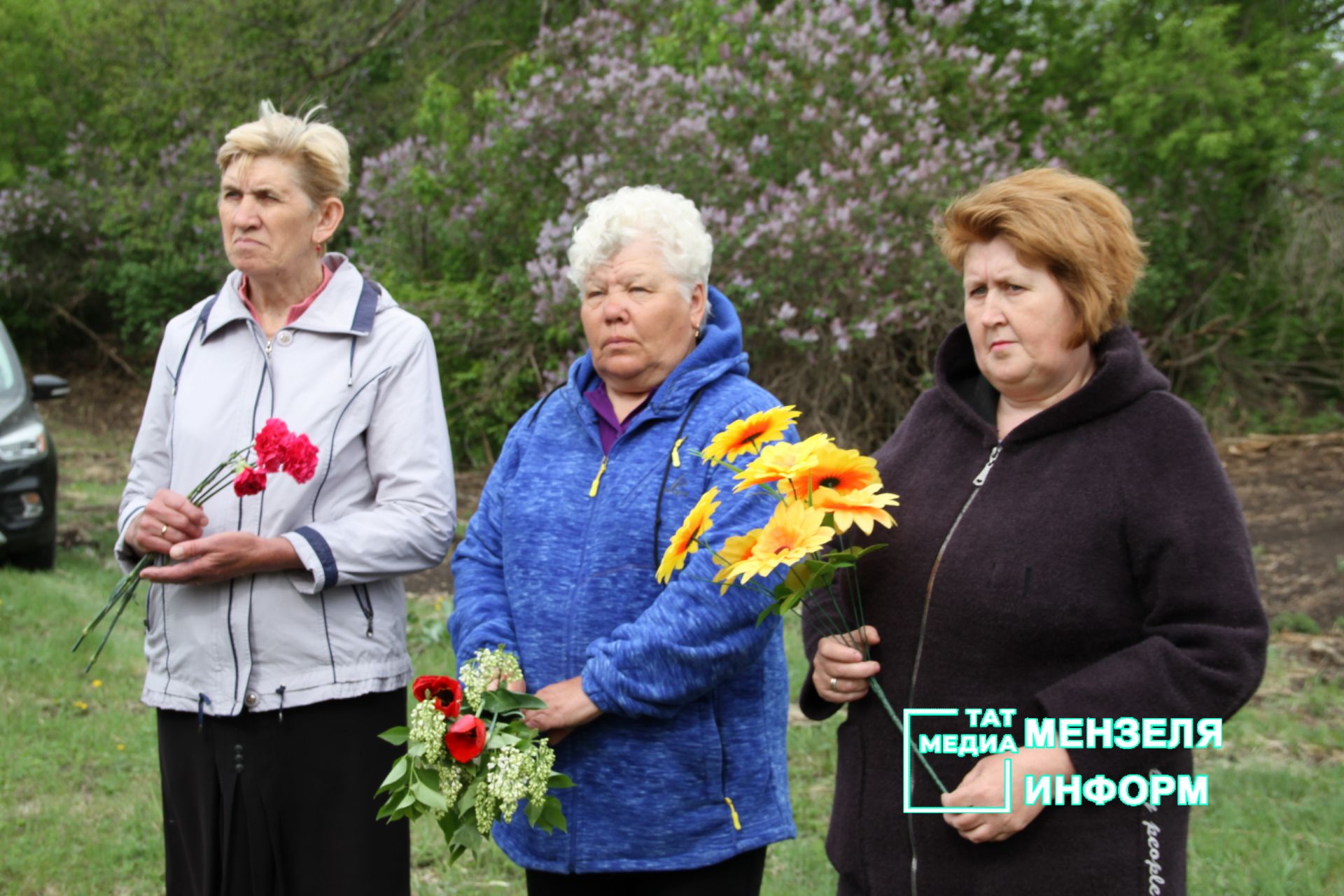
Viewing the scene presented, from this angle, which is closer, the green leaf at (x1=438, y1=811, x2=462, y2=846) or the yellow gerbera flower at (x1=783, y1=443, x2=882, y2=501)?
the yellow gerbera flower at (x1=783, y1=443, x2=882, y2=501)

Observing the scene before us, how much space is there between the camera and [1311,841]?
4.06 metres

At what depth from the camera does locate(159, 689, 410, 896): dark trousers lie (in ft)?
9.28

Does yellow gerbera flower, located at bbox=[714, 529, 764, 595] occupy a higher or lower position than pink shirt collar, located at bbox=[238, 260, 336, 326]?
lower

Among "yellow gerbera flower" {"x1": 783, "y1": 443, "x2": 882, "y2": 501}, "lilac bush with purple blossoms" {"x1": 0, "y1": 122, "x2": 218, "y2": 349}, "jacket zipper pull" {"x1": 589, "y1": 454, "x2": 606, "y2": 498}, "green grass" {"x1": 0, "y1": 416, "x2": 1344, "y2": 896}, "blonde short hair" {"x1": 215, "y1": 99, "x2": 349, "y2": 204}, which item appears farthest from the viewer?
"lilac bush with purple blossoms" {"x1": 0, "y1": 122, "x2": 218, "y2": 349}

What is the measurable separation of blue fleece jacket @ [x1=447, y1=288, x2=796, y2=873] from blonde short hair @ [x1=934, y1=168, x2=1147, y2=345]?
26.2 inches

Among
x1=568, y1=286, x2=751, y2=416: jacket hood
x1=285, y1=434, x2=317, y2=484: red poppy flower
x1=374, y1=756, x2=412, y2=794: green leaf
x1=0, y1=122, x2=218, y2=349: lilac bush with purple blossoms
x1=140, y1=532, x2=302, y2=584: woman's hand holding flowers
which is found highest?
x1=0, y1=122, x2=218, y2=349: lilac bush with purple blossoms

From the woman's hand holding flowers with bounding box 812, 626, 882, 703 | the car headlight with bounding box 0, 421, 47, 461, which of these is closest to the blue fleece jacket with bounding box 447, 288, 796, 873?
the woman's hand holding flowers with bounding box 812, 626, 882, 703

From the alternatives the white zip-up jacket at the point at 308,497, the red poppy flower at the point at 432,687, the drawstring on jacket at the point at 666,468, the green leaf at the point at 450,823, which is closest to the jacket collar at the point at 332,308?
the white zip-up jacket at the point at 308,497

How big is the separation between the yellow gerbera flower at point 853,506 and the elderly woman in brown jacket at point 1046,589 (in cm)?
25

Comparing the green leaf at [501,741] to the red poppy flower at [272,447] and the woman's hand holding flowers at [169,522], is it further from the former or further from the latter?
the woman's hand holding flowers at [169,522]

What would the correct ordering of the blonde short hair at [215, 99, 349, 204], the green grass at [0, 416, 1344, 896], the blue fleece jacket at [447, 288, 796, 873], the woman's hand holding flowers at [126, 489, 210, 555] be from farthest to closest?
the green grass at [0, 416, 1344, 896]
the blonde short hair at [215, 99, 349, 204]
the woman's hand holding flowers at [126, 489, 210, 555]
the blue fleece jacket at [447, 288, 796, 873]

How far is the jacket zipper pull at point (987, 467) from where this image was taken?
7.48 feet

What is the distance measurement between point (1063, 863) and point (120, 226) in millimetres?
16584

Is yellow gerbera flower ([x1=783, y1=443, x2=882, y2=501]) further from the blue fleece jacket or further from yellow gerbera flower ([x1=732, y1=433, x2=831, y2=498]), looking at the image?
the blue fleece jacket
